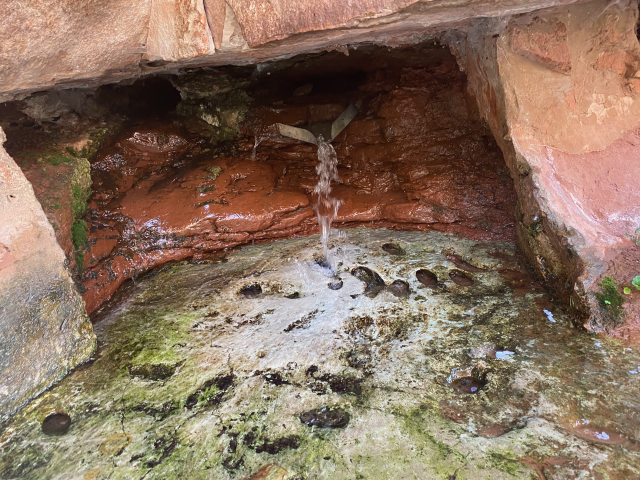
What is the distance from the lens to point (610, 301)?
91.5 inches

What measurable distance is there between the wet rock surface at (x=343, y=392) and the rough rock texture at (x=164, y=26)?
1592mm

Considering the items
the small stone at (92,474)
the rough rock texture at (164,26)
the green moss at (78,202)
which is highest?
the rough rock texture at (164,26)

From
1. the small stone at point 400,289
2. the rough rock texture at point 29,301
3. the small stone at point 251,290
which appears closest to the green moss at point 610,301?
the small stone at point 400,289

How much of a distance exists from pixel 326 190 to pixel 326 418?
2896 millimetres

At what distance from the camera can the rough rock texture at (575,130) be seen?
8.28ft

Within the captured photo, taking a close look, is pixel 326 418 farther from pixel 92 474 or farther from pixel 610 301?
pixel 610 301

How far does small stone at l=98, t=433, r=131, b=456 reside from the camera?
1.88 m

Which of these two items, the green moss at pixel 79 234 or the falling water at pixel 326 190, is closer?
the green moss at pixel 79 234

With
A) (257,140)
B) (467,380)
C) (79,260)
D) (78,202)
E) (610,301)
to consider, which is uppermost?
(257,140)

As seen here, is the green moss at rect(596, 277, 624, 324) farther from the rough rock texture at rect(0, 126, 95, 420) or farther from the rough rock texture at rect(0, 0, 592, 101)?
the rough rock texture at rect(0, 126, 95, 420)

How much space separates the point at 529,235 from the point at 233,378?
2.21 m

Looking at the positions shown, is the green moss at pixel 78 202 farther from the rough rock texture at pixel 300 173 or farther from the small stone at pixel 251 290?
the small stone at pixel 251 290

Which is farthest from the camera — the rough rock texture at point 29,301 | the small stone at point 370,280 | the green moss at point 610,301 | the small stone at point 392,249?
the small stone at point 392,249

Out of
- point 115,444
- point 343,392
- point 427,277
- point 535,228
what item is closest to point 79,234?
point 115,444
